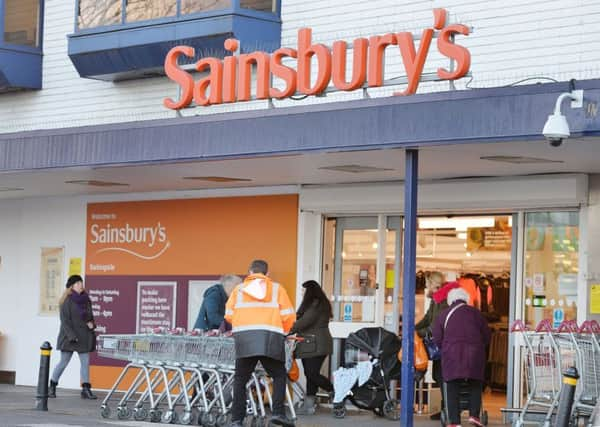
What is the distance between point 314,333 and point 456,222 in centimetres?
265

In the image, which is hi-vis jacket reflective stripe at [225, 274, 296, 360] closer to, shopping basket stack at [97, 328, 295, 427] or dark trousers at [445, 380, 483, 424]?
shopping basket stack at [97, 328, 295, 427]

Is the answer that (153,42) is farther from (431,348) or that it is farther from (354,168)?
(431,348)

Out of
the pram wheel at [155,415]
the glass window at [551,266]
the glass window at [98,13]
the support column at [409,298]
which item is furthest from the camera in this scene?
the glass window at [98,13]

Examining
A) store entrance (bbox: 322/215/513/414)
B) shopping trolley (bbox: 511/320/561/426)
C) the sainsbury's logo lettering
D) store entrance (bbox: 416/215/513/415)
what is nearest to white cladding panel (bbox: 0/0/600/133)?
the sainsbury's logo lettering

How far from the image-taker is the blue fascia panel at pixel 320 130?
12711mm

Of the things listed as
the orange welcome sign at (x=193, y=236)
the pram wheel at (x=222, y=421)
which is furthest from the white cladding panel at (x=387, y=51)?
the pram wheel at (x=222, y=421)

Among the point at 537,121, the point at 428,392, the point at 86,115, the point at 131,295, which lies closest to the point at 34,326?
the point at 131,295

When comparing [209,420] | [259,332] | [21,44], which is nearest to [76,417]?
[209,420]

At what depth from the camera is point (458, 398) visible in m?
14.4

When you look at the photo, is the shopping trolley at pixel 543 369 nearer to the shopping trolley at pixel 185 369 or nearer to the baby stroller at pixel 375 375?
the baby stroller at pixel 375 375

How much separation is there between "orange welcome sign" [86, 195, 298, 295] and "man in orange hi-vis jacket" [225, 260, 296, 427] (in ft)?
14.6

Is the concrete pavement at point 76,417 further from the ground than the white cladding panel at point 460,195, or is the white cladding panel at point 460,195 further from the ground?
the white cladding panel at point 460,195

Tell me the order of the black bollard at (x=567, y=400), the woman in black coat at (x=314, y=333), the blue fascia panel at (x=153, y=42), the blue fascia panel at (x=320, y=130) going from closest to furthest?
the black bollard at (x=567, y=400) < the blue fascia panel at (x=320, y=130) < the woman in black coat at (x=314, y=333) < the blue fascia panel at (x=153, y=42)

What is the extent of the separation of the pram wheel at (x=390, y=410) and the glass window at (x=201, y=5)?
5842mm
